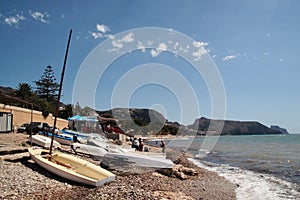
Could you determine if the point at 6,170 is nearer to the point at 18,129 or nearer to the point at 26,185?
the point at 26,185

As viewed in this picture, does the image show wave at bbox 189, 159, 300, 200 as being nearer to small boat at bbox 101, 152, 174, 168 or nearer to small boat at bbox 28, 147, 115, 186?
small boat at bbox 101, 152, 174, 168

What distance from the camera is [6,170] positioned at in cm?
873

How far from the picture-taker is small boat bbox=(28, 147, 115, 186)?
865 centimetres

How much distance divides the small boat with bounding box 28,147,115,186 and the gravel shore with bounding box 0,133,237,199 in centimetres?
20

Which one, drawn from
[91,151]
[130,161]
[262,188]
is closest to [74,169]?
[130,161]

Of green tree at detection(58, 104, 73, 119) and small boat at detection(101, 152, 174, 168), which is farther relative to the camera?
green tree at detection(58, 104, 73, 119)

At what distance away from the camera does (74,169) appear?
948 cm

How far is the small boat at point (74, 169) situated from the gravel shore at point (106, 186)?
201 mm

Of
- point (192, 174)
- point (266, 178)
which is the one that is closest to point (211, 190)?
point (192, 174)

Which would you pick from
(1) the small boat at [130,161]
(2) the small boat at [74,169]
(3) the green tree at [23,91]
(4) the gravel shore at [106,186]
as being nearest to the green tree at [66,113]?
(3) the green tree at [23,91]

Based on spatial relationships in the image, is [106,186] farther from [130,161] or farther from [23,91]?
[23,91]

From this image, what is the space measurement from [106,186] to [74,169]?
66.8 inches

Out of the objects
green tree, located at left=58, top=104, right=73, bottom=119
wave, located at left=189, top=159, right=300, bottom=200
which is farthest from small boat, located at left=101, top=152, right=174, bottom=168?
green tree, located at left=58, top=104, right=73, bottom=119

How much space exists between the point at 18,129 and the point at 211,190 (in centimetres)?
1786
